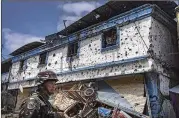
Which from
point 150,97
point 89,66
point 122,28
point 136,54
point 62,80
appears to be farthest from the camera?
point 62,80

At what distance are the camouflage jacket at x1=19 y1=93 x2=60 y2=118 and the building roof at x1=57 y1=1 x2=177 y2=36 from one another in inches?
369

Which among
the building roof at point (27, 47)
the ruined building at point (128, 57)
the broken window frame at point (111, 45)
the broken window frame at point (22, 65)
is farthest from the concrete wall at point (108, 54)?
the broken window frame at point (22, 65)

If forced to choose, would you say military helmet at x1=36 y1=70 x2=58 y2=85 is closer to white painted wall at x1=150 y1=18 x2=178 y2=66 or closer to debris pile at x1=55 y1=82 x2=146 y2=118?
debris pile at x1=55 y1=82 x2=146 y2=118

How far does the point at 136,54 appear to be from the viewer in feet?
35.1

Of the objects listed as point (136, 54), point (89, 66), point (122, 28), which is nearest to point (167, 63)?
point (136, 54)

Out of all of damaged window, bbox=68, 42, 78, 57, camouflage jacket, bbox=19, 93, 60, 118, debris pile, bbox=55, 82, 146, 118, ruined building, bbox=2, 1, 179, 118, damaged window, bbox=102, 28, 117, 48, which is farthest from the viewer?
damaged window, bbox=68, 42, 78, 57

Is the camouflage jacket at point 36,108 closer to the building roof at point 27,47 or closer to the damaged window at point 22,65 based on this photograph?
the building roof at point 27,47

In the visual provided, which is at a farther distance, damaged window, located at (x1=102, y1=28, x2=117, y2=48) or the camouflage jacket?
damaged window, located at (x1=102, y1=28, x2=117, y2=48)

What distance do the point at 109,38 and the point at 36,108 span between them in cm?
933

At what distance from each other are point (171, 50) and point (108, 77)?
3.29 metres

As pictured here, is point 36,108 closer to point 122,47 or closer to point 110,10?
point 122,47

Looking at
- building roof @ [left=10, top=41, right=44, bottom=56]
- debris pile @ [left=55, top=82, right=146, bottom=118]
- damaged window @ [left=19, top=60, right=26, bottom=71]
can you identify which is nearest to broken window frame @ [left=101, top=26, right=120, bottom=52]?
debris pile @ [left=55, top=82, right=146, bottom=118]

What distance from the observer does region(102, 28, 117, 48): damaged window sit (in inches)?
476

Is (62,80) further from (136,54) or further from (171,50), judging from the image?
(171,50)
